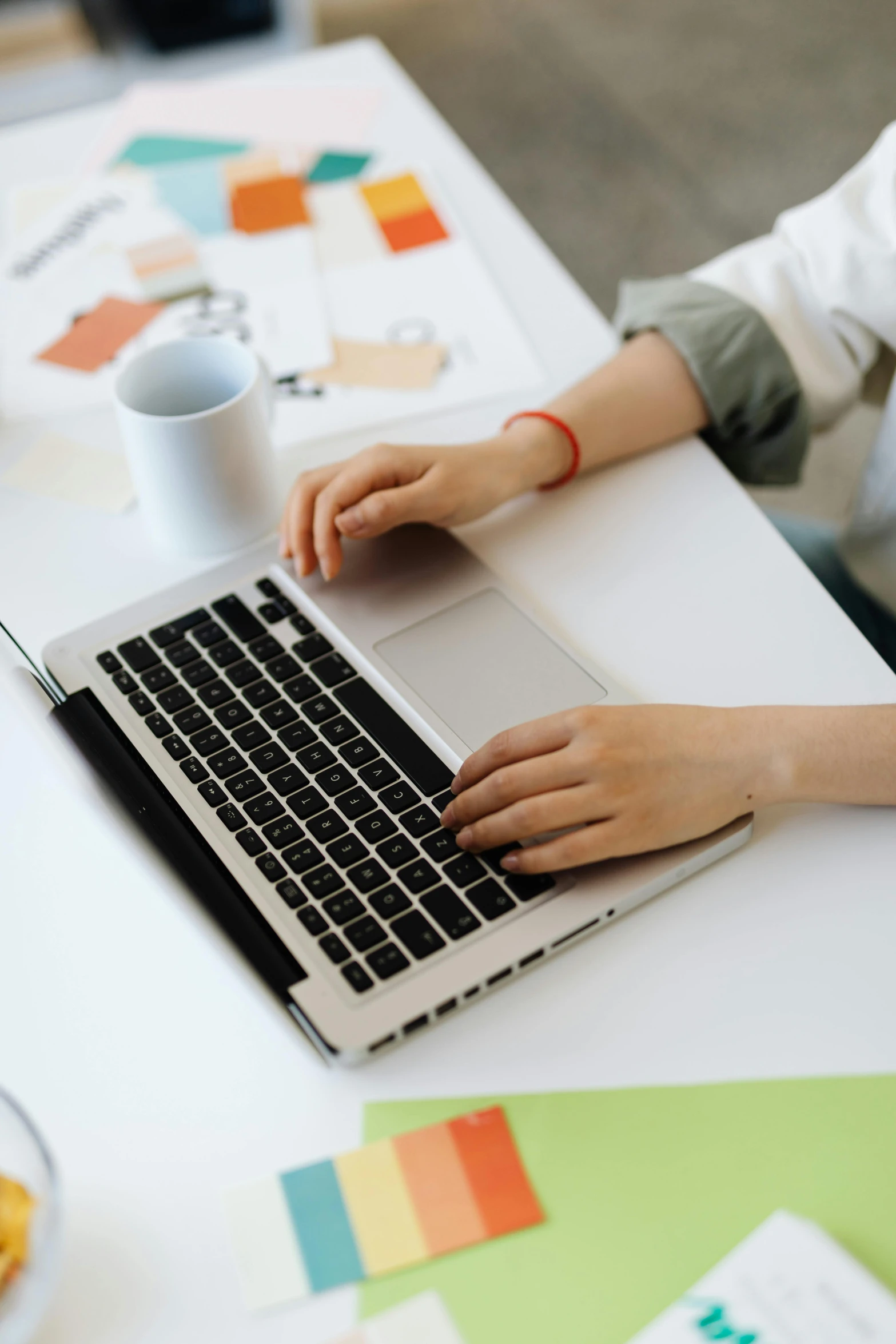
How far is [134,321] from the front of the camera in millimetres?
976

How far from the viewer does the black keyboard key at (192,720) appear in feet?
2.16

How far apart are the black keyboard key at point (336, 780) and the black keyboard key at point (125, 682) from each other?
143 millimetres

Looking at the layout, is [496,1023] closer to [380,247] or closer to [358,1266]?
[358,1266]

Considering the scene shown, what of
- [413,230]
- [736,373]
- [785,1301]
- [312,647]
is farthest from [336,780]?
[413,230]

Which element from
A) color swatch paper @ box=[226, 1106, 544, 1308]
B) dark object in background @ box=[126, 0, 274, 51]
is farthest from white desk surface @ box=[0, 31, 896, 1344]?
dark object in background @ box=[126, 0, 274, 51]

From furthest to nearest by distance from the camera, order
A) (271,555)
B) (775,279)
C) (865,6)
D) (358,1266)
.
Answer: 1. (865,6)
2. (775,279)
3. (271,555)
4. (358,1266)

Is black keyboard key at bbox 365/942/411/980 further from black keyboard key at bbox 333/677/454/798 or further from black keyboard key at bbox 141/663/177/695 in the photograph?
black keyboard key at bbox 141/663/177/695

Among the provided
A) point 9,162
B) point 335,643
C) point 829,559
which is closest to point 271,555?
point 335,643

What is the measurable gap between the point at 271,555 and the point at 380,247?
438 mm

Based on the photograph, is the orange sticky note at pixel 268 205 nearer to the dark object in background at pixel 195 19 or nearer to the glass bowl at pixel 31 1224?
the glass bowl at pixel 31 1224

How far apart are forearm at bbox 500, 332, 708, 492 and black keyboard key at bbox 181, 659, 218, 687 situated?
27 cm

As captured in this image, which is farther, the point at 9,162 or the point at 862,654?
the point at 9,162

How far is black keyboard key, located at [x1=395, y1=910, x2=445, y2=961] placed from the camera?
542 mm

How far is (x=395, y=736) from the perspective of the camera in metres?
0.64
